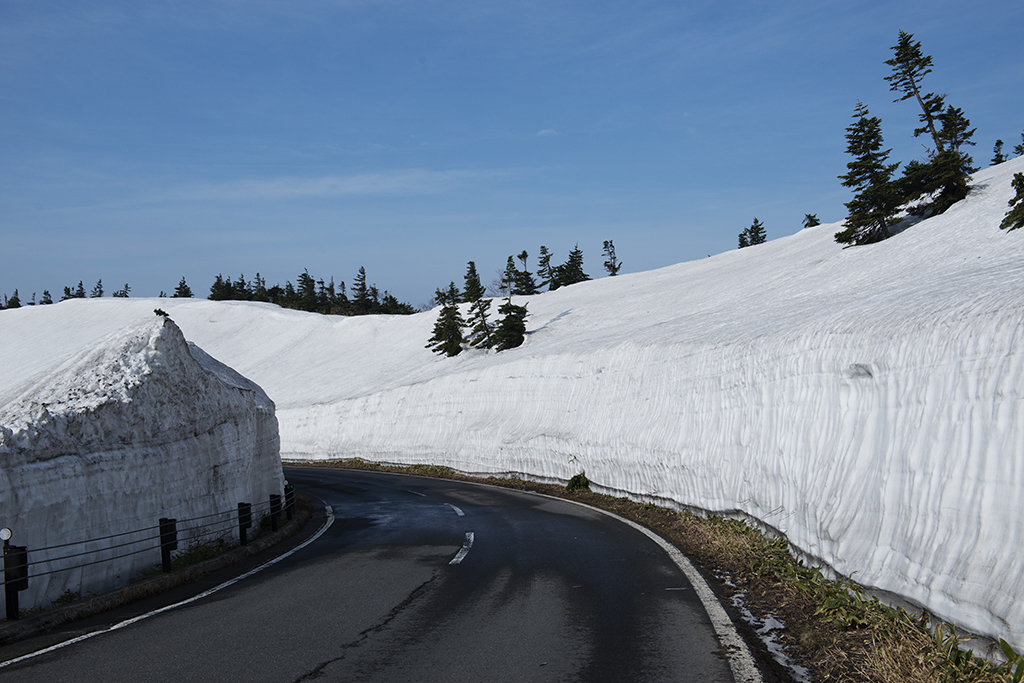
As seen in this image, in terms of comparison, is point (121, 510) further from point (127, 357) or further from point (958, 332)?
point (958, 332)

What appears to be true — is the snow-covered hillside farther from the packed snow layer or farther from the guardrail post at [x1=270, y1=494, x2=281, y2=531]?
the guardrail post at [x1=270, y1=494, x2=281, y2=531]

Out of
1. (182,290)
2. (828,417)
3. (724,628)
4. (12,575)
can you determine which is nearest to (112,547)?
(12,575)

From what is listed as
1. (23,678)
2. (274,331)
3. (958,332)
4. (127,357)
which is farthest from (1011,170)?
(274,331)

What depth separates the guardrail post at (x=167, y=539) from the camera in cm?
1016

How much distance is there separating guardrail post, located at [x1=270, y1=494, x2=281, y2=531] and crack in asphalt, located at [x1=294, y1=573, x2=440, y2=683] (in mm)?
5896

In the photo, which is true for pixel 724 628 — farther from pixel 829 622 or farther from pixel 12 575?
pixel 12 575

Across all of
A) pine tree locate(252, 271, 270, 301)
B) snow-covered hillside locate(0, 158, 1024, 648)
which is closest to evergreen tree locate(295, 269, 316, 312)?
pine tree locate(252, 271, 270, 301)

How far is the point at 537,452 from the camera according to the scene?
82.0ft

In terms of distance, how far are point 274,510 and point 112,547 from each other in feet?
17.4

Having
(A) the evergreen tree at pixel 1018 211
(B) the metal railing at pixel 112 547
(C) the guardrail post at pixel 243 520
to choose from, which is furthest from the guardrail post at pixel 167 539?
(A) the evergreen tree at pixel 1018 211

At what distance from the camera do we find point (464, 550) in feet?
38.8

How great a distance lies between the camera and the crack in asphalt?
5.97 m

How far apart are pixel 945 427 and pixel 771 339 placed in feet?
22.4

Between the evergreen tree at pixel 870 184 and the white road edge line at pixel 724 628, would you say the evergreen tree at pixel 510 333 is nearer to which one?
the evergreen tree at pixel 870 184
